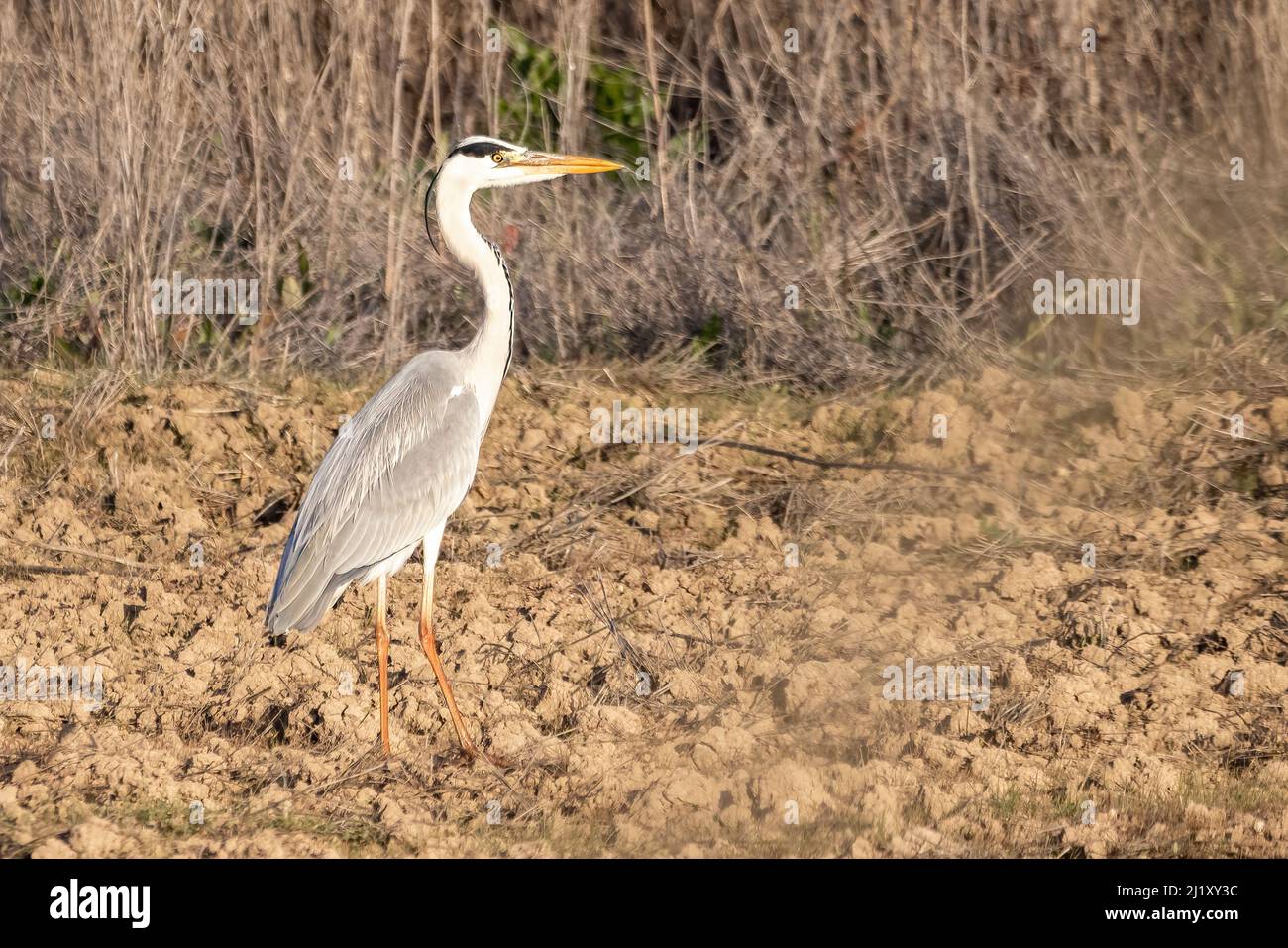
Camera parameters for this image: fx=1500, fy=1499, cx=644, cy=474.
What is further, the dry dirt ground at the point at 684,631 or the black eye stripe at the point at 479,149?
the black eye stripe at the point at 479,149

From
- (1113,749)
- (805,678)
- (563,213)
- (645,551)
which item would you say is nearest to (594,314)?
(563,213)

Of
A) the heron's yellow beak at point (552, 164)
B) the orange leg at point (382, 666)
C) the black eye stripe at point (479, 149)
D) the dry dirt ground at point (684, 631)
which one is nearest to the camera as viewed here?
the dry dirt ground at point (684, 631)

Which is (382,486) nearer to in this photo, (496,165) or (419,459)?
(419,459)

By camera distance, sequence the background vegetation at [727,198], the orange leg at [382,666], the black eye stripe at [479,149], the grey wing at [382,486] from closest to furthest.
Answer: the orange leg at [382,666] → the grey wing at [382,486] → the black eye stripe at [479,149] → the background vegetation at [727,198]

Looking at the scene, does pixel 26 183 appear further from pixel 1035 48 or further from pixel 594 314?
pixel 1035 48

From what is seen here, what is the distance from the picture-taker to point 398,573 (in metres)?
7.06

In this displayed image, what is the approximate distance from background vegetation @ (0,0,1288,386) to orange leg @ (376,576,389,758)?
114 inches

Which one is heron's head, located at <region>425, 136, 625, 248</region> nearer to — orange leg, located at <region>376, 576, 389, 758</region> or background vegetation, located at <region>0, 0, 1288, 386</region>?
orange leg, located at <region>376, 576, 389, 758</region>

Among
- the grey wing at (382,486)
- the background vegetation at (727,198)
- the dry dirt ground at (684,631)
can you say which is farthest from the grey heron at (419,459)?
the background vegetation at (727,198)

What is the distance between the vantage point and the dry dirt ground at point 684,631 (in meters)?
5.11

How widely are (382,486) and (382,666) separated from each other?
726mm

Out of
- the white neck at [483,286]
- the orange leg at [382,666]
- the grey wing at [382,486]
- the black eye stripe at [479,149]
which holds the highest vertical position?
the black eye stripe at [479,149]

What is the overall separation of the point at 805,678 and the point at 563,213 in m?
4.05

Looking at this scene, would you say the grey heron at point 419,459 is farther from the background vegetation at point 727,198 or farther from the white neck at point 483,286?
the background vegetation at point 727,198
